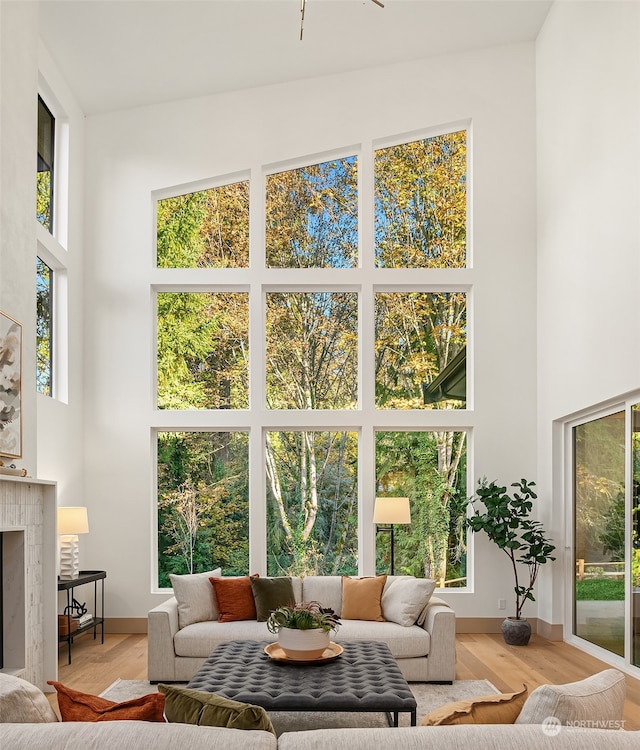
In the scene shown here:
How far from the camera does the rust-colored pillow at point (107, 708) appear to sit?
101 inches

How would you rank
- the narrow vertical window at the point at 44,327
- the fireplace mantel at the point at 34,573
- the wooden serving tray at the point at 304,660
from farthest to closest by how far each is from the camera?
the narrow vertical window at the point at 44,327 → the fireplace mantel at the point at 34,573 → the wooden serving tray at the point at 304,660

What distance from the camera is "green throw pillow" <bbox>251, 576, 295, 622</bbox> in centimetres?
649

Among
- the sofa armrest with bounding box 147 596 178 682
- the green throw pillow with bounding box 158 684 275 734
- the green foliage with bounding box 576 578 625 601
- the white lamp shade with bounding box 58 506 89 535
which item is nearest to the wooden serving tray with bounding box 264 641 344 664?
the sofa armrest with bounding box 147 596 178 682

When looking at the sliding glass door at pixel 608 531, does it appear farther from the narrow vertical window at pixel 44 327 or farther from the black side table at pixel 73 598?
the narrow vertical window at pixel 44 327

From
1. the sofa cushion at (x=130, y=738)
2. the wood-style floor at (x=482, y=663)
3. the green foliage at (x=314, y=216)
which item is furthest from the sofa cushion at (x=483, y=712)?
the green foliage at (x=314, y=216)

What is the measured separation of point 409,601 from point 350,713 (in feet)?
4.19

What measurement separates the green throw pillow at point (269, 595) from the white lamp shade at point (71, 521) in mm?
1831

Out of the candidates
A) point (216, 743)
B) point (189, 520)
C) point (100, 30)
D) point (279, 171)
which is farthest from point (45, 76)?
point (216, 743)

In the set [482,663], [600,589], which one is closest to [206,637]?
[482,663]

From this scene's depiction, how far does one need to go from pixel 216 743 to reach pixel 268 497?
6.59 m

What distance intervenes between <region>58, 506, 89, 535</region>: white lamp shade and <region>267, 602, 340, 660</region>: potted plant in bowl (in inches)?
119

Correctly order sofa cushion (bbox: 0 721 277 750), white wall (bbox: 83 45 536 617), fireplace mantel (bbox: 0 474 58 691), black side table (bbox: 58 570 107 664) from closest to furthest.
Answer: sofa cushion (bbox: 0 721 277 750), fireplace mantel (bbox: 0 474 58 691), black side table (bbox: 58 570 107 664), white wall (bbox: 83 45 536 617)

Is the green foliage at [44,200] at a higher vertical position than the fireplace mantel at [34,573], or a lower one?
higher

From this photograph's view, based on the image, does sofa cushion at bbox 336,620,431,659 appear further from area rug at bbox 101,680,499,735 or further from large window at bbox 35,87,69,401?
large window at bbox 35,87,69,401
